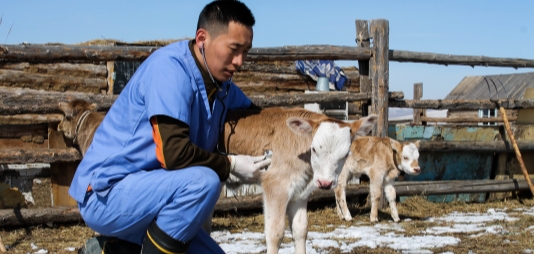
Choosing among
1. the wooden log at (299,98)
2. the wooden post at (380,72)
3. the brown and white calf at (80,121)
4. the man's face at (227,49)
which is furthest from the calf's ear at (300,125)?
the wooden post at (380,72)

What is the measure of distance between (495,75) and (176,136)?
119 feet

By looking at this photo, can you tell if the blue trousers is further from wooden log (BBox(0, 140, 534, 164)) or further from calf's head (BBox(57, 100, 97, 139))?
wooden log (BBox(0, 140, 534, 164))

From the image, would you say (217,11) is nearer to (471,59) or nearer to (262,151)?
(262,151)

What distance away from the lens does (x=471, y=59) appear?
8898 mm

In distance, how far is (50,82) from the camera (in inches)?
423

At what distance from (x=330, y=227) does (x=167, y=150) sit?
157 inches

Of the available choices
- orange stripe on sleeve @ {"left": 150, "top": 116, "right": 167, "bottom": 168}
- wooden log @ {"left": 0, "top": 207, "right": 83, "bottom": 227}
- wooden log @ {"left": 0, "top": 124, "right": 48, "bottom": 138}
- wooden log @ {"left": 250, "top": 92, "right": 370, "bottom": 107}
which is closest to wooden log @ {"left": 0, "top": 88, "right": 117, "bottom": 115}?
wooden log @ {"left": 0, "top": 124, "right": 48, "bottom": 138}

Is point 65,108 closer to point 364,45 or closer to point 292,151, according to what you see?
point 292,151

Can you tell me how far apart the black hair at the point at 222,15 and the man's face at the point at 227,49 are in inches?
1.2

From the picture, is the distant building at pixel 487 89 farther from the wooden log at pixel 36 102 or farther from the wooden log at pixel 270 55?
the wooden log at pixel 36 102

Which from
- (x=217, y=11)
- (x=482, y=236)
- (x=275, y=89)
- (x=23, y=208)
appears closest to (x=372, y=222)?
(x=482, y=236)

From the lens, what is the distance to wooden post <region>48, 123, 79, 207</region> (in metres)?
6.64

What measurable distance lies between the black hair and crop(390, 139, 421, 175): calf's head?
4530 millimetres

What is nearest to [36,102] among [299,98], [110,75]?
[299,98]
